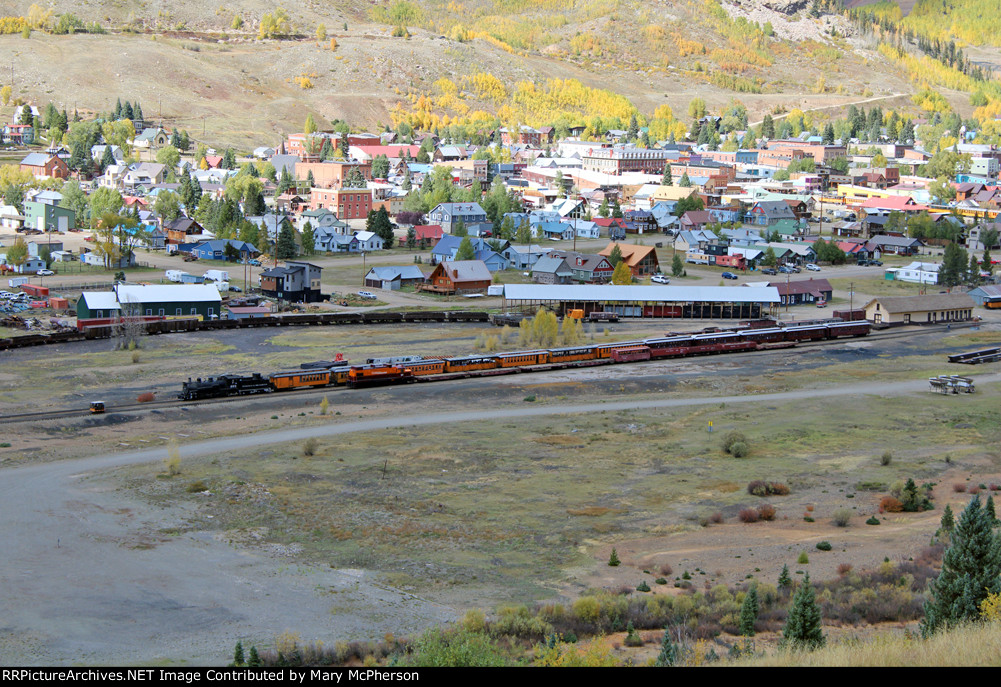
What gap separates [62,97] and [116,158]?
43.3m

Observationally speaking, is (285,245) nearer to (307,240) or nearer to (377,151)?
(307,240)

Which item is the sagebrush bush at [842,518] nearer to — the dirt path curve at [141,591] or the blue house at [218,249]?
the dirt path curve at [141,591]

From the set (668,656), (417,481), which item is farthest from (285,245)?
(668,656)

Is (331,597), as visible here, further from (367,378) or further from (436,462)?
(367,378)

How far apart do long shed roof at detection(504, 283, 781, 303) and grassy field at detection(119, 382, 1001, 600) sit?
27.2m

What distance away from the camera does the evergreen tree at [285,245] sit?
323ft

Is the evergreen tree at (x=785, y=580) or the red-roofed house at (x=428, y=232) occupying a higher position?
the red-roofed house at (x=428, y=232)

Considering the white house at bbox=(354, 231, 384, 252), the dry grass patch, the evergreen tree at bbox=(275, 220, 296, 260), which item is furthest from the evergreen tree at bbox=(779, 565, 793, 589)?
the white house at bbox=(354, 231, 384, 252)

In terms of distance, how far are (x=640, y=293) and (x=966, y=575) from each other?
187 feet

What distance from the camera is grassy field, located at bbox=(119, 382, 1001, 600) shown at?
32781 millimetres

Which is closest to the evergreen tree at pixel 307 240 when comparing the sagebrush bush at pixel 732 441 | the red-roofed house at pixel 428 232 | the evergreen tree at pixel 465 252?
the red-roofed house at pixel 428 232

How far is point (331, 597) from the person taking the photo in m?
28.8

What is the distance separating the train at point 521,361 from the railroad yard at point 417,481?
2.88ft

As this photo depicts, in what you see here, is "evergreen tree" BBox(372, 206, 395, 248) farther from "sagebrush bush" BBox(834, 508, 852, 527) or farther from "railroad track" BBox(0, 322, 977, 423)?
"sagebrush bush" BBox(834, 508, 852, 527)
